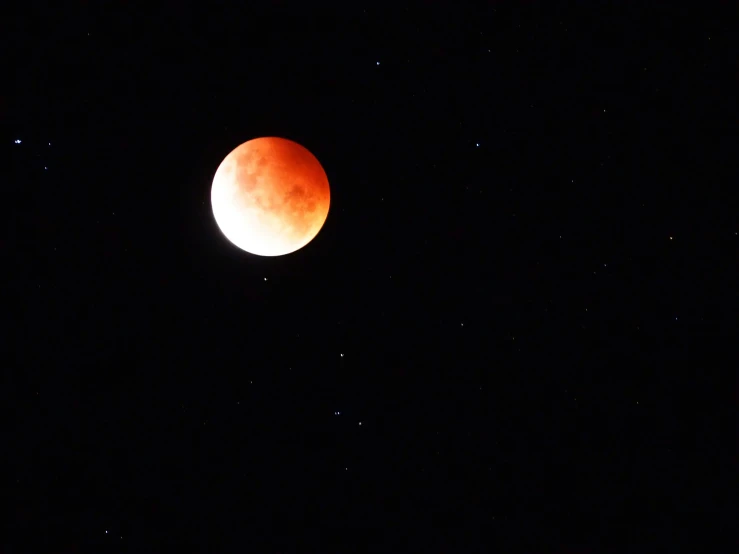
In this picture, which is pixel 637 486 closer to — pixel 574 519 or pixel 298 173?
pixel 574 519

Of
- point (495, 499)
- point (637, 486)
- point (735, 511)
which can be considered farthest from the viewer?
Result: point (495, 499)

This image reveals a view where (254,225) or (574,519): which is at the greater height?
(254,225)

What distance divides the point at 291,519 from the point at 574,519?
306cm

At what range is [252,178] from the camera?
350cm

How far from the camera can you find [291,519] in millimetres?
6320

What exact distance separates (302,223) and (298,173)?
12.2 inches

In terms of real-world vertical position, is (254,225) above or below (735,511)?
above

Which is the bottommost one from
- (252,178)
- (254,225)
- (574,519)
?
(574,519)

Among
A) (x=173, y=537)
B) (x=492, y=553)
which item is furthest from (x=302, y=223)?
(x=492, y=553)

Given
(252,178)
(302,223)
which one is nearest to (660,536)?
(302,223)

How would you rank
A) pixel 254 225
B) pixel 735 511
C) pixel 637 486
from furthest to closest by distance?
pixel 637 486 → pixel 735 511 → pixel 254 225

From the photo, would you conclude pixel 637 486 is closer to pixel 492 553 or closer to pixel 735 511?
pixel 735 511

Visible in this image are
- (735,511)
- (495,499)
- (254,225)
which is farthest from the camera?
(495,499)

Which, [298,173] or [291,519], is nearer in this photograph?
[298,173]
